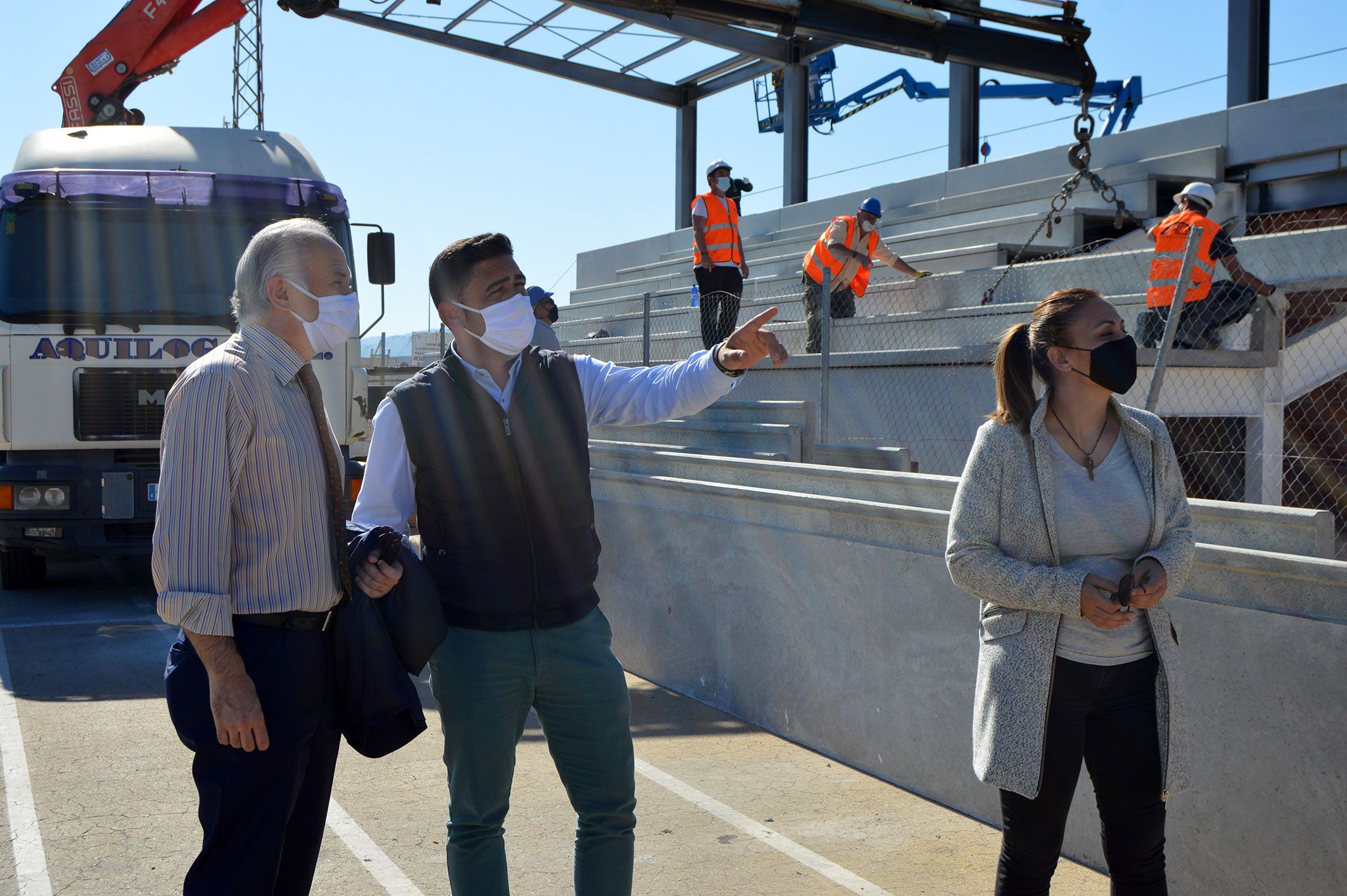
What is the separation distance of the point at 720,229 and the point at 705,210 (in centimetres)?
22

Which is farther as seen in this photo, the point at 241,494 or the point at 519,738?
the point at 519,738

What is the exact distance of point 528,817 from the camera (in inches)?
191

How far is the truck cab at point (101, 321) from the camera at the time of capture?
8656 millimetres

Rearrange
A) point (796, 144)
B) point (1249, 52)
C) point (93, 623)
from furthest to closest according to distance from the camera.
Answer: point (796, 144) < point (1249, 52) < point (93, 623)

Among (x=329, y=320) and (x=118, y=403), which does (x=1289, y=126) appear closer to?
(x=118, y=403)

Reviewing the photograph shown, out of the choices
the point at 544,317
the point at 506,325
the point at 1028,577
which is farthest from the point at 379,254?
the point at 1028,577

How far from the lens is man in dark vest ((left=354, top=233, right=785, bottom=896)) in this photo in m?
3.02

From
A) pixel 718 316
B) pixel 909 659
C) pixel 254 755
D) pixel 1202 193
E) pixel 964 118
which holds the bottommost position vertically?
pixel 909 659

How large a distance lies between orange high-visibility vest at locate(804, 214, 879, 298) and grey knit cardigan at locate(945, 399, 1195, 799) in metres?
6.98

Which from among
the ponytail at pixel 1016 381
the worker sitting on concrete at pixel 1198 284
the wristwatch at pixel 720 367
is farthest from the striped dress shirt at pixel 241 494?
the worker sitting on concrete at pixel 1198 284

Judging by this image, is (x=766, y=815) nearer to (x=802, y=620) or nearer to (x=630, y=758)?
(x=802, y=620)

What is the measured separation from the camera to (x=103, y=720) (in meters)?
6.12

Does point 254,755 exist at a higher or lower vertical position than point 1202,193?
lower

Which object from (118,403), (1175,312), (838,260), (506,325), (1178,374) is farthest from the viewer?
(838,260)
